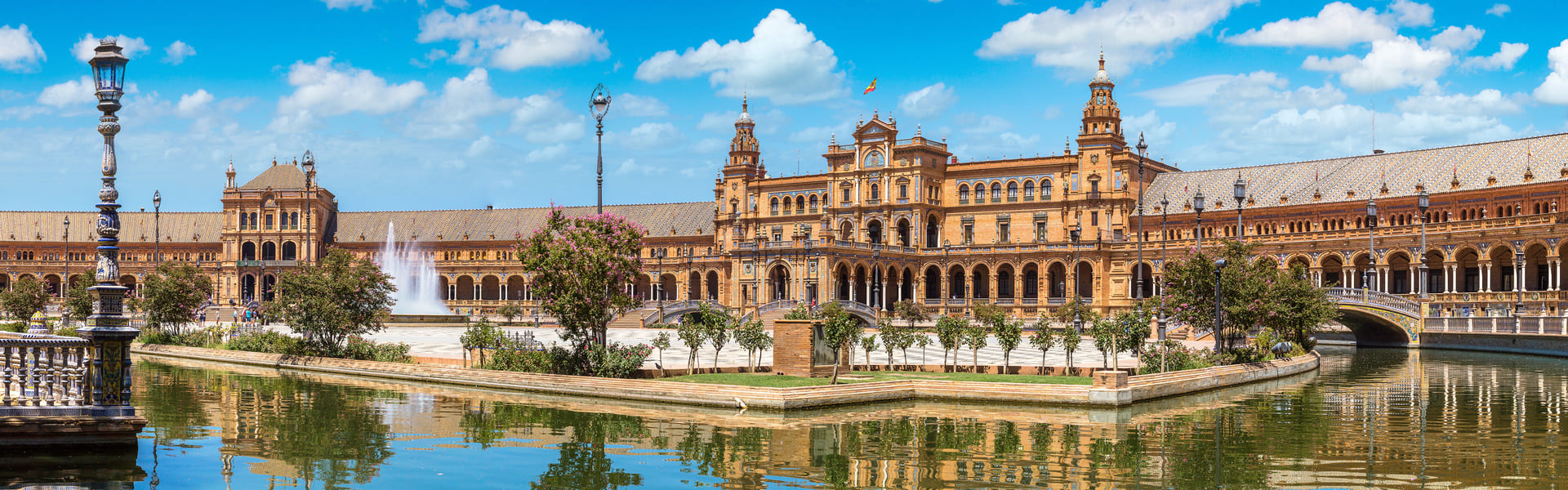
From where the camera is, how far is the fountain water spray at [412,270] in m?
103

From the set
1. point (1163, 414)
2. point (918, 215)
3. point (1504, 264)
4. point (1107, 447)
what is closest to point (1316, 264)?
point (1504, 264)

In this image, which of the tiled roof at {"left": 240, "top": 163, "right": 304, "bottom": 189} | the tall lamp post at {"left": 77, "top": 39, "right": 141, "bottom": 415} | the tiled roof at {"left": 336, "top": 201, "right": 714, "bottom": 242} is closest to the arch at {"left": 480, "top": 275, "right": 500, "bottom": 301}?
the tiled roof at {"left": 336, "top": 201, "right": 714, "bottom": 242}

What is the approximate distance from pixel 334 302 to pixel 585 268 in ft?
39.9

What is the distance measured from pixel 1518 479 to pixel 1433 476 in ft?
3.41

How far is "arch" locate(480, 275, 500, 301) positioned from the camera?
384 ft

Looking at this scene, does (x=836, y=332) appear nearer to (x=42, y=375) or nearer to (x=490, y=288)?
(x=42, y=375)

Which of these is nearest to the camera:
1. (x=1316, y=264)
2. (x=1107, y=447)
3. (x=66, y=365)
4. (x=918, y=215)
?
(x=66, y=365)

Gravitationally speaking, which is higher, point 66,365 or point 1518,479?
point 66,365

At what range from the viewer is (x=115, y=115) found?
59.2 ft

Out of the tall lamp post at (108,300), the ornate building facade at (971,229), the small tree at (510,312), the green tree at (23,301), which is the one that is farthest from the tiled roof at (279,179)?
the tall lamp post at (108,300)

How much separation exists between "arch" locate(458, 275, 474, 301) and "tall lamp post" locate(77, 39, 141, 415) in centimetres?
10144

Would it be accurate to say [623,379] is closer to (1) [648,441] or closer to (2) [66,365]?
(1) [648,441]

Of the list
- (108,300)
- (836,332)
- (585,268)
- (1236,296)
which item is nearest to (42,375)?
(108,300)

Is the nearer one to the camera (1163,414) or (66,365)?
(66,365)
